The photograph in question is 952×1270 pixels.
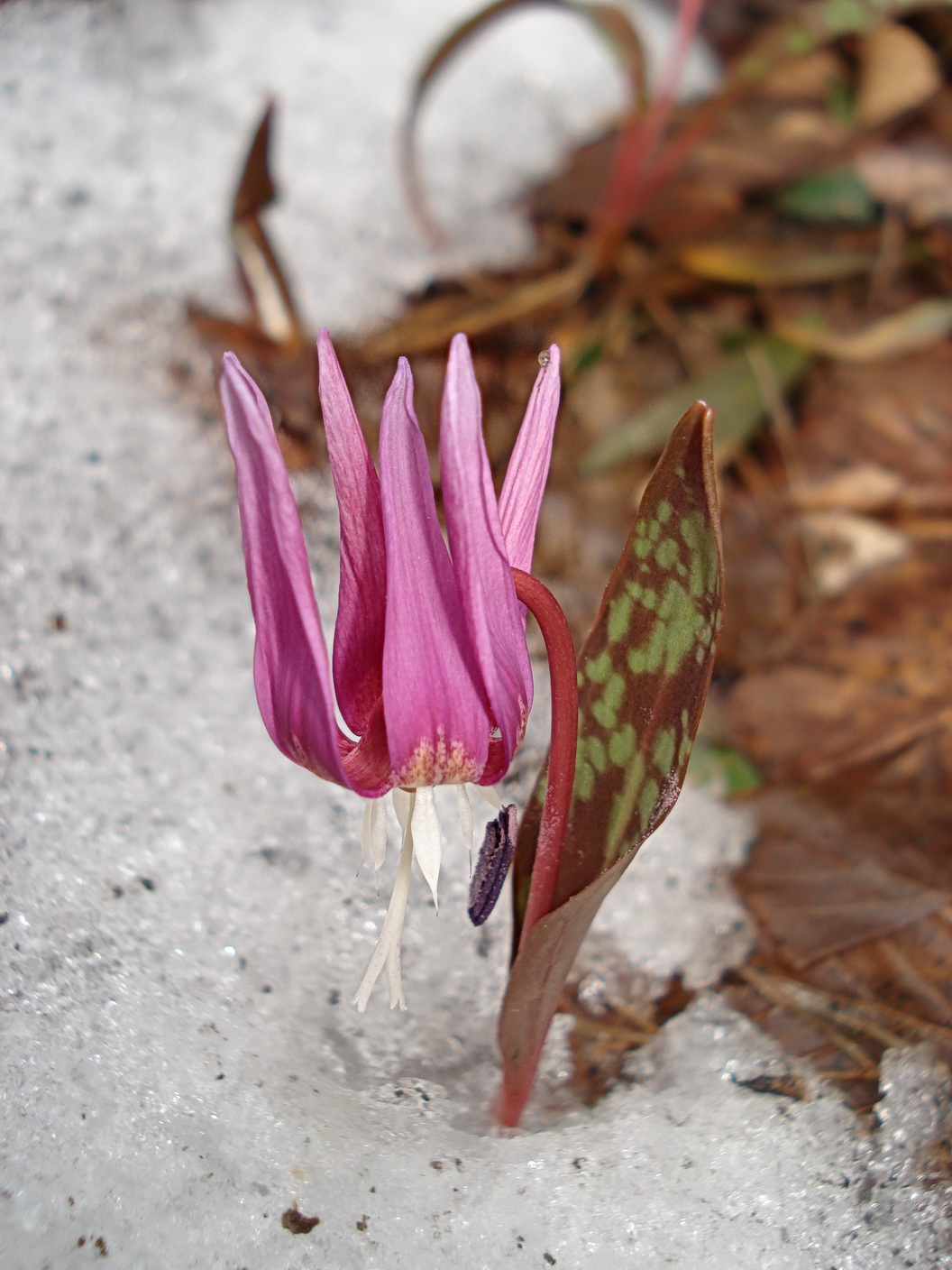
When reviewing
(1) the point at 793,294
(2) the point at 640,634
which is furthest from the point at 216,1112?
(1) the point at 793,294

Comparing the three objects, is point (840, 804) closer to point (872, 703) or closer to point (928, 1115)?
point (872, 703)

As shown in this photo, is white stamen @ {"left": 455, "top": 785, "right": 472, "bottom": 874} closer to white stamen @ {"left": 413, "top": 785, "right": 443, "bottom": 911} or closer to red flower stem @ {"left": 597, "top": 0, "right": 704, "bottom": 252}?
white stamen @ {"left": 413, "top": 785, "right": 443, "bottom": 911}

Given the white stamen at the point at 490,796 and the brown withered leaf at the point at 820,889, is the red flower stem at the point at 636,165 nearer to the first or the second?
the brown withered leaf at the point at 820,889

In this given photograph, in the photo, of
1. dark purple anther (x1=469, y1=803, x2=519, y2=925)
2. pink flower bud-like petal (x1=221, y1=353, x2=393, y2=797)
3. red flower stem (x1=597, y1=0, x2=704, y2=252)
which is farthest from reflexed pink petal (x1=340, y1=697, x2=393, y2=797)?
red flower stem (x1=597, y1=0, x2=704, y2=252)

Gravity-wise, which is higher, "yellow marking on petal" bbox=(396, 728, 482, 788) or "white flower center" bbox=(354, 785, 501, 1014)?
"yellow marking on petal" bbox=(396, 728, 482, 788)

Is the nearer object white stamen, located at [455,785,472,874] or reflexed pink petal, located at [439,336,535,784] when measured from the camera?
reflexed pink petal, located at [439,336,535,784]

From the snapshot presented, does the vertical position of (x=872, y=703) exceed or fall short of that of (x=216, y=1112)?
it exceeds it

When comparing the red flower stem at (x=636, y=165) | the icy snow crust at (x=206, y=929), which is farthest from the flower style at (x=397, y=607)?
the red flower stem at (x=636, y=165)
